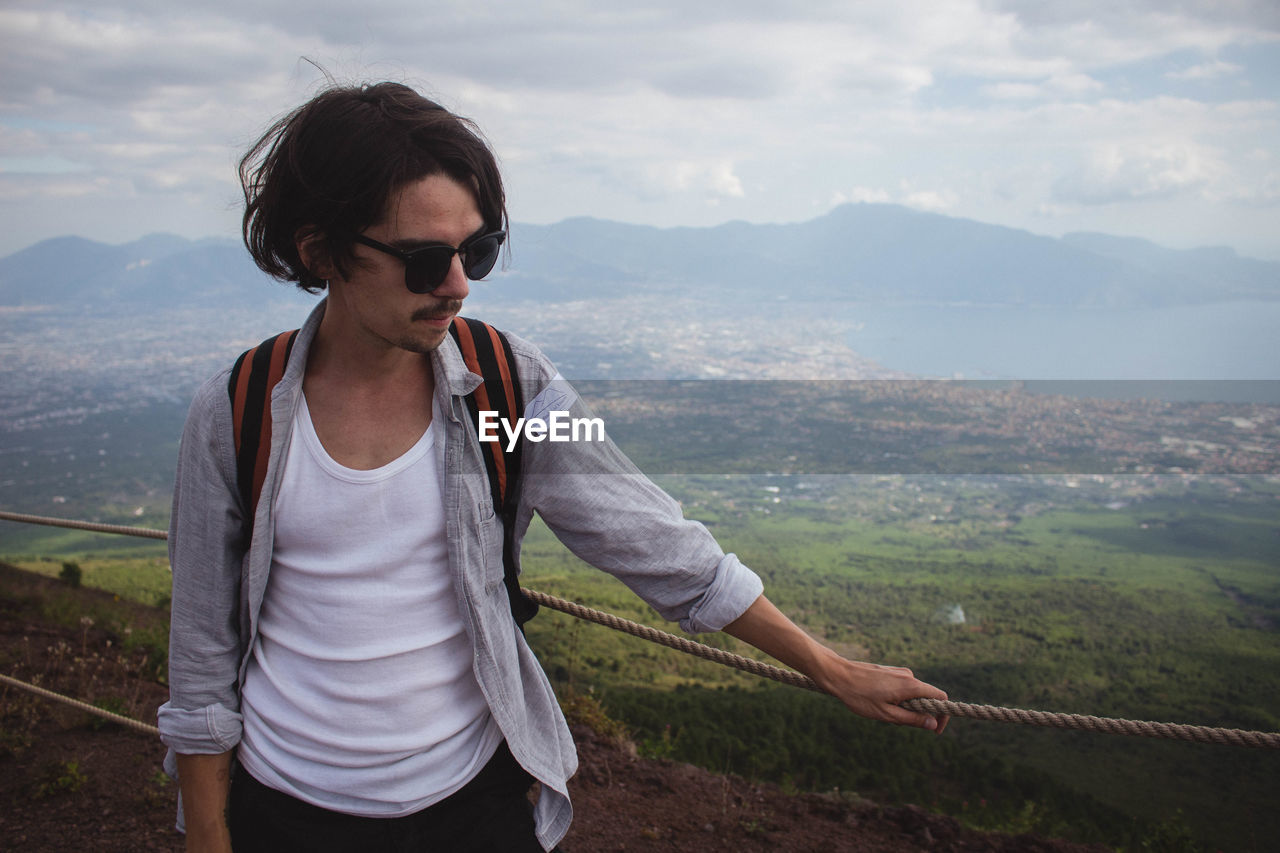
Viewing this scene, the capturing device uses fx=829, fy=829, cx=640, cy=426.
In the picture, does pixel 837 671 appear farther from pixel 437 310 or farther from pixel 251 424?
pixel 251 424

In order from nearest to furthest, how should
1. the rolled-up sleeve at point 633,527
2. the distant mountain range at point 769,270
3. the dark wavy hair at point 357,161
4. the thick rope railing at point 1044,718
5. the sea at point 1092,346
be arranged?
the dark wavy hair at point 357,161 → the rolled-up sleeve at point 633,527 → the thick rope railing at point 1044,718 → the sea at point 1092,346 → the distant mountain range at point 769,270

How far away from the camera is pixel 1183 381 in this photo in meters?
73.2

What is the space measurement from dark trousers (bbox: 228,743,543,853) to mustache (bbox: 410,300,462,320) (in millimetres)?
734

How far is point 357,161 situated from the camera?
3.90 feet

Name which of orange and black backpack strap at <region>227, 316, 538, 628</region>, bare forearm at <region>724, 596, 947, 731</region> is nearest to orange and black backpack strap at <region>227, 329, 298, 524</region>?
orange and black backpack strap at <region>227, 316, 538, 628</region>

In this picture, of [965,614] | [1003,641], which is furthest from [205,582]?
[965,614]

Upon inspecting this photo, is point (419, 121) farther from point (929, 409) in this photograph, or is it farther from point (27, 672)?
point (929, 409)

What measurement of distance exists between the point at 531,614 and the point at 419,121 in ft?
2.94

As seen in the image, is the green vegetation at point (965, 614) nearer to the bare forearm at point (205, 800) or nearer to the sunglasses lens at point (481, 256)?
the bare forearm at point (205, 800)

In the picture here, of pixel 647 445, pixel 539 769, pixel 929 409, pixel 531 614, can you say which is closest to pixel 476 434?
pixel 531 614

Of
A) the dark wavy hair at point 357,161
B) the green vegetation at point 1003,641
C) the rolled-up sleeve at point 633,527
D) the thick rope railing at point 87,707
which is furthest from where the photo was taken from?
the green vegetation at point 1003,641

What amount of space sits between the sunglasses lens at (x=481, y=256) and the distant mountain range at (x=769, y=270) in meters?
113

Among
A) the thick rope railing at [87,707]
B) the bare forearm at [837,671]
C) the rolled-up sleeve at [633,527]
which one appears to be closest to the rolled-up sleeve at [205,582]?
the rolled-up sleeve at [633,527]

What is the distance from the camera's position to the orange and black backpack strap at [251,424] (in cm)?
126
